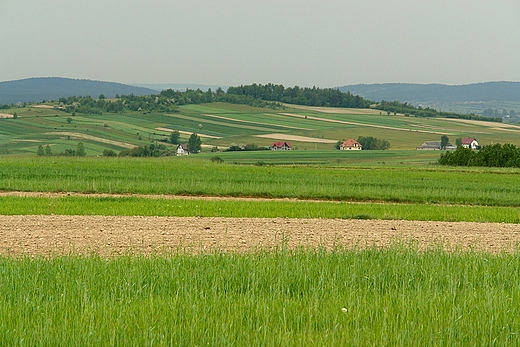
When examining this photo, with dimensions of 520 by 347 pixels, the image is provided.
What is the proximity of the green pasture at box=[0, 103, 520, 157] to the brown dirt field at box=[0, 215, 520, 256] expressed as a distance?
69.6 metres

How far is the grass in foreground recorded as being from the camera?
7594mm

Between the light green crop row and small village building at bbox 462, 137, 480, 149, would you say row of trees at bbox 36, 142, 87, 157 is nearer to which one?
the light green crop row

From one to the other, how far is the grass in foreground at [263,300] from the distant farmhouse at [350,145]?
9505cm

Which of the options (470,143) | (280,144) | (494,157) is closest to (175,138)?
(280,144)

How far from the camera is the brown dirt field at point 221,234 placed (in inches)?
585

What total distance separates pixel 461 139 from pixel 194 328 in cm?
10919

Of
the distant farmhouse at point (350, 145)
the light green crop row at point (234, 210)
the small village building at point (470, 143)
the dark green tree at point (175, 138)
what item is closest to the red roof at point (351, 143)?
the distant farmhouse at point (350, 145)

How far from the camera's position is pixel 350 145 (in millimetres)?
107250

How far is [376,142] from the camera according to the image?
110812 mm

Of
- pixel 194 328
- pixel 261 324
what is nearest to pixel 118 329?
pixel 194 328

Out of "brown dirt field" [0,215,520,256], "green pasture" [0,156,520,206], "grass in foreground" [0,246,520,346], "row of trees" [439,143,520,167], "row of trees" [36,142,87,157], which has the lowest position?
"row of trees" [36,142,87,157]

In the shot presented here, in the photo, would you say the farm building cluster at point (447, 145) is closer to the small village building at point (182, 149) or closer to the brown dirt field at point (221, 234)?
the small village building at point (182, 149)

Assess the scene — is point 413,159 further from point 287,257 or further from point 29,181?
point 287,257

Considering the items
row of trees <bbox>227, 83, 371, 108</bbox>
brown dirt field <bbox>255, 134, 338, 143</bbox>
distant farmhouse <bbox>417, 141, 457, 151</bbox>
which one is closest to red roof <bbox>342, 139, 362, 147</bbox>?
brown dirt field <bbox>255, 134, 338, 143</bbox>
